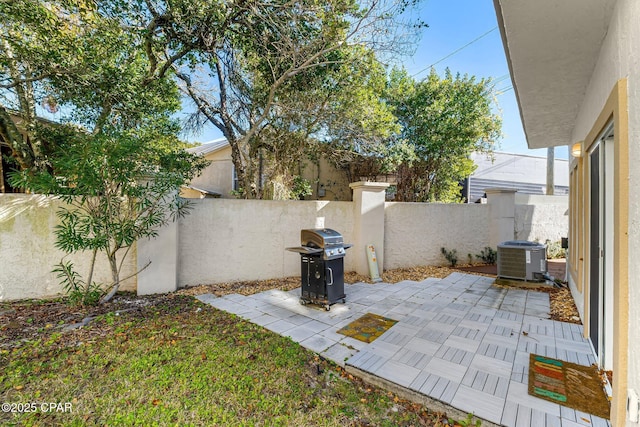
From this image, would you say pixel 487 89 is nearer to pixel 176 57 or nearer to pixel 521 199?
pixel 521 199

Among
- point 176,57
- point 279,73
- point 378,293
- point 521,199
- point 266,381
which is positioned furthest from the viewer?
point 521,199

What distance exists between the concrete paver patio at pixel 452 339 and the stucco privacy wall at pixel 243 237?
37.1 inches

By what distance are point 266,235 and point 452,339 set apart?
4.44m

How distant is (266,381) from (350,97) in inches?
283

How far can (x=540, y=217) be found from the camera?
32.2 feet

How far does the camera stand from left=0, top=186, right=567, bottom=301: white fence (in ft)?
16.0

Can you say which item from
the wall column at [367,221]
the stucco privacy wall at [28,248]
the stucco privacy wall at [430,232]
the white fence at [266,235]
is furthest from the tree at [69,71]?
the stucco privacy wall at [430,232]

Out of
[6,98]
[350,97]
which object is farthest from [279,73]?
[6,98]

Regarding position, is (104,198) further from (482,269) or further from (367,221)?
(482,269)

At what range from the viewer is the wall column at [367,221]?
285 inches

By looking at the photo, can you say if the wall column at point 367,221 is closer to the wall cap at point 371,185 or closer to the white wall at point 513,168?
the wall cap at point 371,185

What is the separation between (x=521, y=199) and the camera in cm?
978

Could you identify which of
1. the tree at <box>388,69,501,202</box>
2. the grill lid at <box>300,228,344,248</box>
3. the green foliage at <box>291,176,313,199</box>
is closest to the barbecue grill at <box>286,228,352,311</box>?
the grill lid at <box>300,228,344,248</box>

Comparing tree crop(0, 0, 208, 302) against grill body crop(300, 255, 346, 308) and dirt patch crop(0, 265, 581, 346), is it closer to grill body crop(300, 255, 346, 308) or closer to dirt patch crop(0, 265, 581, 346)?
dirt patch crop(0, 265, 581, 346)
